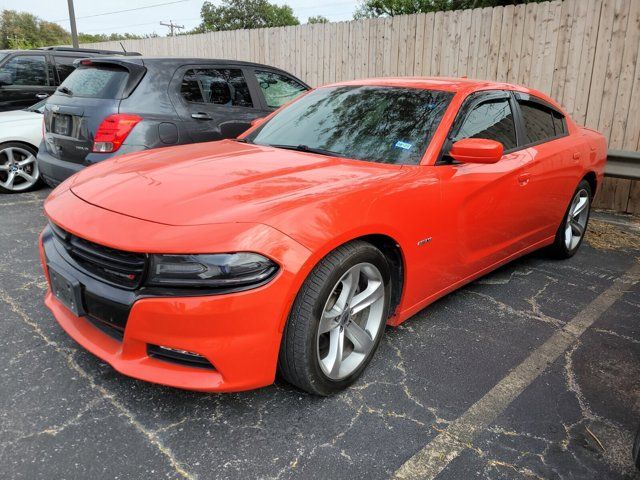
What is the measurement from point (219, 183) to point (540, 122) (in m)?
2.89

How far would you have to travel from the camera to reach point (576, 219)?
15.7 ft

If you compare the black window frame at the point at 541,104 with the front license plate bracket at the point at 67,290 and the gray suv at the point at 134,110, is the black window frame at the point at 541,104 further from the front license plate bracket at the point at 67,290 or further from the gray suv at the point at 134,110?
the front license plate bracket at the point at 67,290

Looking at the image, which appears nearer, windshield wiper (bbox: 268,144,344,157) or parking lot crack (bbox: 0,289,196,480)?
parking lot crack (bbox: 0,289,196,480)

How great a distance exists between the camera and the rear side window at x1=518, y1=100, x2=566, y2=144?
156 inches

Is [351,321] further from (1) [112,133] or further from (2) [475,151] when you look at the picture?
(1) [112,133]

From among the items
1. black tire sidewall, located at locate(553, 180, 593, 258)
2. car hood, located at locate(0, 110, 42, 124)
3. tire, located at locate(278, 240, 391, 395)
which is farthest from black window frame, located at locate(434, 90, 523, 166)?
car hood, located at locate(0, 110, 42, 124)

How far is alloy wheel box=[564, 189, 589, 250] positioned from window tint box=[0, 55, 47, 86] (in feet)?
25.2

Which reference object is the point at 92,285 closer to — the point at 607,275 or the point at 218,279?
the point at 218,279

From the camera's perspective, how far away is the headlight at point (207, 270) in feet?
6.64

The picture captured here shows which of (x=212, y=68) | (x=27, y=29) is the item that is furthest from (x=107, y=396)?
(x=27, y=29)

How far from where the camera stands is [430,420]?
2395 millimetres

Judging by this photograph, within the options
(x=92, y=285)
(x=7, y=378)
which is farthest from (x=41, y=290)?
(x=92, y=285)

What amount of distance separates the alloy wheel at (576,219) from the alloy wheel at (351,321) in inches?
106

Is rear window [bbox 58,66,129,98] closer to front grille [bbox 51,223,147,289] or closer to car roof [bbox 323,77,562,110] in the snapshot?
car roof [bbox 323,77,562,110]
